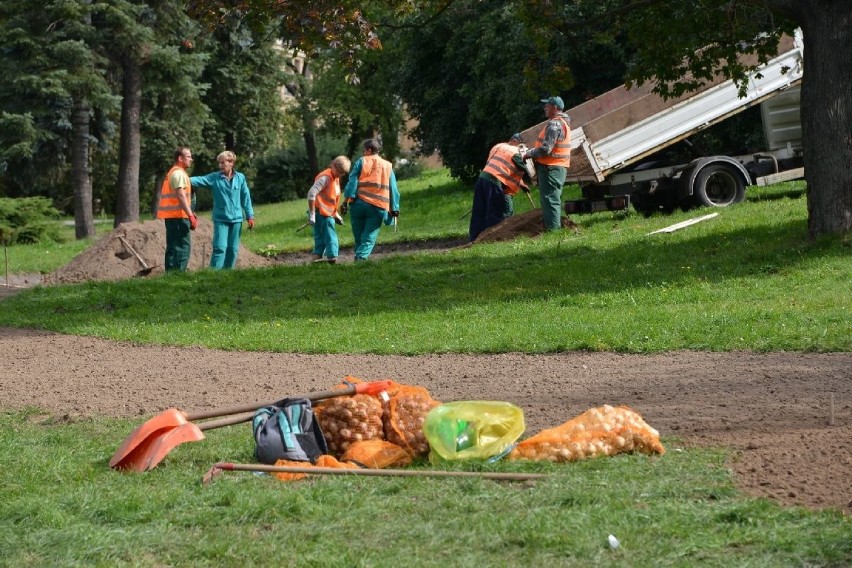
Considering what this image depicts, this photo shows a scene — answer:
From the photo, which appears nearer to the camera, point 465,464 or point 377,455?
point 465,464

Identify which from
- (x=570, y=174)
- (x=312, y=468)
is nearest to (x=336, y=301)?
(x=570, y=174)

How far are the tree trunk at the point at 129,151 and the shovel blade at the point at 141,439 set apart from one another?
23319 mm

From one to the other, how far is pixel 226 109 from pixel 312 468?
3681 centimetres

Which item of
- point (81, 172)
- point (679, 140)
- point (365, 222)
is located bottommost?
point (365, 222)

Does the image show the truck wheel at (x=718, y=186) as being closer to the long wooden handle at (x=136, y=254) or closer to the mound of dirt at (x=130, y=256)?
the mound of dirt at (x=130, y=256)

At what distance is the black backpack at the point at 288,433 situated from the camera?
21.1ft

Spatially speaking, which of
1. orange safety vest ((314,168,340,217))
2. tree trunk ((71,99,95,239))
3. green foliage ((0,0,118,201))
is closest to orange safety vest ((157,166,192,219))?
orange safety vest ((314,168,340,217))

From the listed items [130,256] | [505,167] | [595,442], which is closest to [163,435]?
[595,442]

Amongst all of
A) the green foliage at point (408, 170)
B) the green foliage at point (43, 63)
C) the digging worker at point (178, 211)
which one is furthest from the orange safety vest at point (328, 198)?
the green foliage at point (408, 170)

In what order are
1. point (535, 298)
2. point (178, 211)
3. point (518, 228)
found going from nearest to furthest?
point (535, 298)
point (178, 211)
point (518, 228)

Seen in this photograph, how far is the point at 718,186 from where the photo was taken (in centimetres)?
1889

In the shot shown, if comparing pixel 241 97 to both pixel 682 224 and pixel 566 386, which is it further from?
pixel 566 386

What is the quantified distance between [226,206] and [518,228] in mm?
4387

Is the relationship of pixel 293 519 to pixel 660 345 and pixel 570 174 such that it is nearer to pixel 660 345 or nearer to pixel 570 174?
pixel 660 345
